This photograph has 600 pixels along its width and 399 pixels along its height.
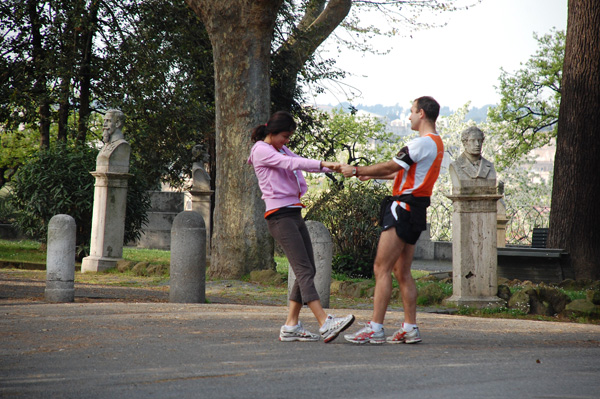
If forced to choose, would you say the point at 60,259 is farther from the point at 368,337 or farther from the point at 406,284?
the point at 406,284

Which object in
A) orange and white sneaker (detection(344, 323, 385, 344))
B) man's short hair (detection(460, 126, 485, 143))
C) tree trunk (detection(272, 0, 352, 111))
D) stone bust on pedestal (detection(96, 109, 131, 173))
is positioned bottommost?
orange and white sneaker (detection(344, 323, 385, 344))

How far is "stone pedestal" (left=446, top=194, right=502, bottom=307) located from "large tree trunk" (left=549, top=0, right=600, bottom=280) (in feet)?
16.7

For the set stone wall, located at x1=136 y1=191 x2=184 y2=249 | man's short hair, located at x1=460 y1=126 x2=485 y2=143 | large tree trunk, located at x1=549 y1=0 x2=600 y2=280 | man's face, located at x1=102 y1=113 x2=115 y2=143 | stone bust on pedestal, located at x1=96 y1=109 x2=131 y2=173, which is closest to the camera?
man's short hair, located at x1=460 y1=126 x2=485 y2=143

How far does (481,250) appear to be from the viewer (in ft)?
33.7

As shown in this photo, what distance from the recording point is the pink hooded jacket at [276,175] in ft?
20.7

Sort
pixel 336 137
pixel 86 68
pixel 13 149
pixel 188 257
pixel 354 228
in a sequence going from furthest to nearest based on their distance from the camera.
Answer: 1. pixel 13 149
2. pixel 336 137
3. pixel 86 68
4. pixel 354 228
5. pixel 188 257

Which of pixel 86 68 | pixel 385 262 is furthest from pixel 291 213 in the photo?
pixel 86 68

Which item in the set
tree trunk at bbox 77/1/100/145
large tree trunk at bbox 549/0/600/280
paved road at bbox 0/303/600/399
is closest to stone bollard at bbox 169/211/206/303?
paved road at bbox 0/303/600/399

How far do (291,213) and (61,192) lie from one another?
11.7 m

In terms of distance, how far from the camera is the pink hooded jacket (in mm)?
6324

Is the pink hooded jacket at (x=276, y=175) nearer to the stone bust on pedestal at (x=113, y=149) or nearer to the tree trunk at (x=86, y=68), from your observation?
the stone bust on pedestal at (x=113, y=149)

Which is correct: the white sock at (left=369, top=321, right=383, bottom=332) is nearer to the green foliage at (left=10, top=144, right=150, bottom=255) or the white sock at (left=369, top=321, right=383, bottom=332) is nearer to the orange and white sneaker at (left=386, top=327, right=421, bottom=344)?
the orange and white sneaker at (left=386, top=327, right=421, bottom=344)

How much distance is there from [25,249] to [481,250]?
565 inches

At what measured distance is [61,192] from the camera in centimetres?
1695
